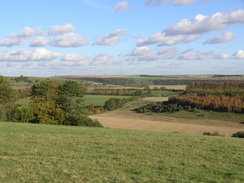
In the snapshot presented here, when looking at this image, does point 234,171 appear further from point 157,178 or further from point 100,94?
point 100,94

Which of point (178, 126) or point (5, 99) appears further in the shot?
point (178, 126)

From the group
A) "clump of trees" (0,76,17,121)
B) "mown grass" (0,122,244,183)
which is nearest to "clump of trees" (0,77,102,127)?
"clump of trees" (0,76,17,121)

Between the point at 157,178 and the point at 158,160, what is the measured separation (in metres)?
2.90

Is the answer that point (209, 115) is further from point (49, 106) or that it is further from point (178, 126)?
point (49, 106)

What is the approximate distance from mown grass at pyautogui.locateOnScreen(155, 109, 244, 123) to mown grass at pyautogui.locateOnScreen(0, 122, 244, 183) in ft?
197

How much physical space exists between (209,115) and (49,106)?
4726 centimetres

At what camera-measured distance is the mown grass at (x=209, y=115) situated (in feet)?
235

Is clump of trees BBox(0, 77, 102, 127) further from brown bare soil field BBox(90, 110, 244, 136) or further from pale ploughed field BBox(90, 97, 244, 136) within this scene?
brown bare soil field BBox(90, 110, 244, 136)

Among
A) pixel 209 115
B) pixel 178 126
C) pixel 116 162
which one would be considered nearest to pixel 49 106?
pixel 178 126

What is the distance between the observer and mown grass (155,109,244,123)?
71625 millimetres

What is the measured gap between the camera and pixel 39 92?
53594 mm

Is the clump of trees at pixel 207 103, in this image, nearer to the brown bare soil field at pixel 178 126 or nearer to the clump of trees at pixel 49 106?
the brown bare soil field at pixel 178 126

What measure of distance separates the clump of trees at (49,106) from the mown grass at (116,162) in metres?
28.9

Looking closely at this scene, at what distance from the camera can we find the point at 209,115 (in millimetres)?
75625
